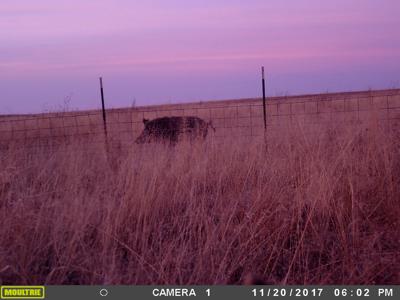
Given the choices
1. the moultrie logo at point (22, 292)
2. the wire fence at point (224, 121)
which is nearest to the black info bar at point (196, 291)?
the moultrie logo at point (22, 292)

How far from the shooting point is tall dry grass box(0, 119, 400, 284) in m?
3.38

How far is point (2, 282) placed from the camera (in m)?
3.14

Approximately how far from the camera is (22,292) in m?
3.05

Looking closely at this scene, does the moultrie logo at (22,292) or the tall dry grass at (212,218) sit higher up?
the tall dry grass at (212,218)

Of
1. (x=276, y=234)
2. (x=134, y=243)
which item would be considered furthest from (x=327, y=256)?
(x=134, y=243)

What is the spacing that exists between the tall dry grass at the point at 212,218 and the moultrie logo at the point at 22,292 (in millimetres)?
65

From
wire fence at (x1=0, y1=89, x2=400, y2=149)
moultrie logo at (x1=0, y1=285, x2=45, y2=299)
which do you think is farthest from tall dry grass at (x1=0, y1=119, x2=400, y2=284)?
wire fence at (x1=0, y1=89, x2=400, y2=149)

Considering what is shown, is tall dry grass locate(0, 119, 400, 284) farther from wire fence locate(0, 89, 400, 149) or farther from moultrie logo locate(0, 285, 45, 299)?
wire fence locate(0, 89, 400, 149)

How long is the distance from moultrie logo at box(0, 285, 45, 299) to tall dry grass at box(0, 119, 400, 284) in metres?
0.06

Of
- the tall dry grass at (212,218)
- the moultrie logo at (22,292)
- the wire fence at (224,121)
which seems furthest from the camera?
the wire fence at (224,121)

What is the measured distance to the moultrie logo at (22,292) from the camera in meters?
3.02

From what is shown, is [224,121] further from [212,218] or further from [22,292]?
[22,292]

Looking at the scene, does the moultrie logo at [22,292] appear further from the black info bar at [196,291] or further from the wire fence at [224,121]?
the wire fence at [224,121]

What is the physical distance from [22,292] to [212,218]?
1.72 meters
